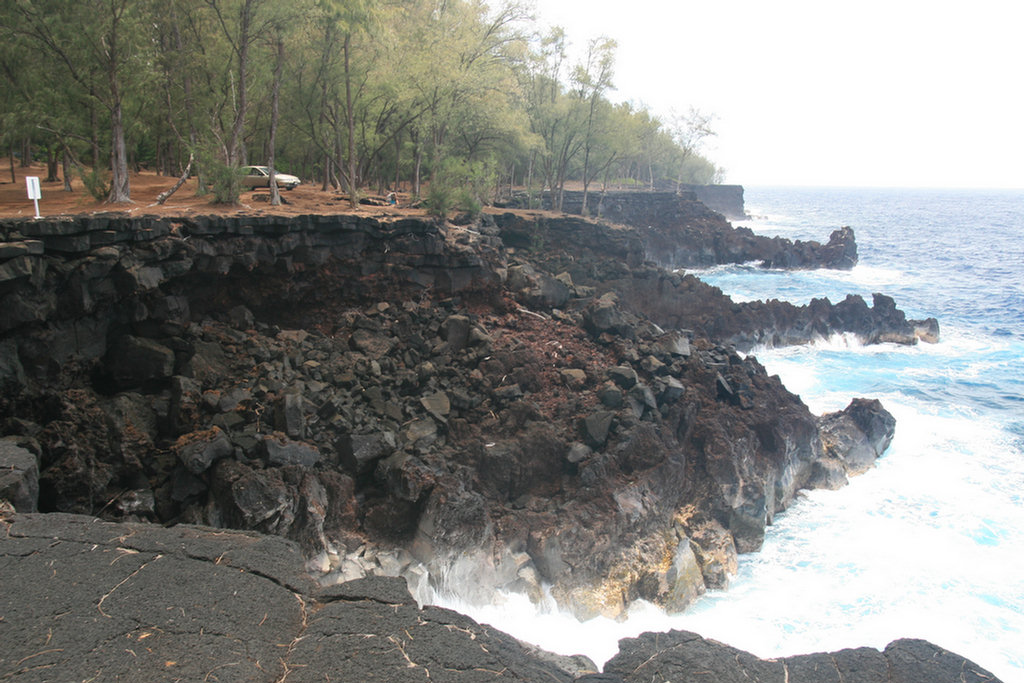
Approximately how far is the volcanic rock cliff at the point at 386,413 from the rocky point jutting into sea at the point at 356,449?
6 cm

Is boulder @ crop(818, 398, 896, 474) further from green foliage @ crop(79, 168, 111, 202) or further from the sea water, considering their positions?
green foliage @ crop(79, 168, 111, 202)

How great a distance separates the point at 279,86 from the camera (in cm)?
2277

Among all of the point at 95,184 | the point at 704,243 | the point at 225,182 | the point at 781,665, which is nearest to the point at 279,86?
the point at 225,182

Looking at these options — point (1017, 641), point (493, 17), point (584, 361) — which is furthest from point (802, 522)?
point (493, 17)

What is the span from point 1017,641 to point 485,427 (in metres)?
10.9

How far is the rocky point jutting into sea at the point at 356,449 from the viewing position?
6.15 m

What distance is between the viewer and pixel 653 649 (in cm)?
651

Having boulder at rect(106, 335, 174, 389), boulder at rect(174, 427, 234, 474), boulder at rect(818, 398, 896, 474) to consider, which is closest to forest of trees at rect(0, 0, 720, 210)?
boulder at rect(106, 335, 174, 389)

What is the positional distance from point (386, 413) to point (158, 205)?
891 cm

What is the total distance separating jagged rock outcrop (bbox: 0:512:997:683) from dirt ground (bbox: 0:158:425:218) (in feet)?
29.5

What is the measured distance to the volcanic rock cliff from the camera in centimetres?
1057

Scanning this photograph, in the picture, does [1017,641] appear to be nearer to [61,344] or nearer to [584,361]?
[584,361]

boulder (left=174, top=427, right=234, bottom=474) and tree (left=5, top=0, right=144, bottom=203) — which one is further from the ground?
tree (left=5, top=0, right=144, bottom=203)

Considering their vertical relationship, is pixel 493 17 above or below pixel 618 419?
above
